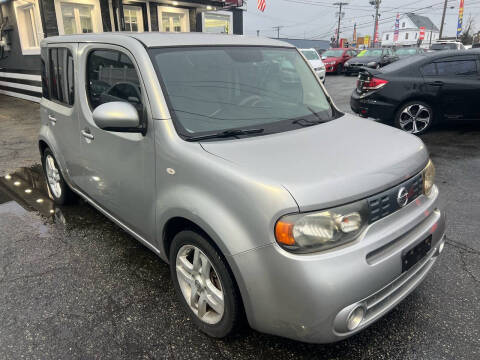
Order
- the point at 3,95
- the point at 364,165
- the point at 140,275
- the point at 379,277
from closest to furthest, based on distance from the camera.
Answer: the point at 379,277
the point at 364,165
the point at 140,275
the point at 3,95

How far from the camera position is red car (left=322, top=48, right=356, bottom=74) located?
22578mm

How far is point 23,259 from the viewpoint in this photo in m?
3.27

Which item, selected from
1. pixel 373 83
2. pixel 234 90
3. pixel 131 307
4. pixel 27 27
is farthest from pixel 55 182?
pixel 27 27

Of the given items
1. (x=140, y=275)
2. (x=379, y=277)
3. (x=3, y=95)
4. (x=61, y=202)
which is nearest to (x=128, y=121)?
(x=140, y=275)

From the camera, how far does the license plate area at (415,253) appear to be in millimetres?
1981

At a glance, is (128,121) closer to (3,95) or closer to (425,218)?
(425,218)

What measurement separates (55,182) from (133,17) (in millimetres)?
13747

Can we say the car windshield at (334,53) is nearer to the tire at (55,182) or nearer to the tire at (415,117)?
the tire at (415,117)

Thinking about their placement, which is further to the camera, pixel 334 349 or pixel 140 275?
pixel 140 275

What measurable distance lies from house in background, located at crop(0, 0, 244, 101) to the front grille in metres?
12.2

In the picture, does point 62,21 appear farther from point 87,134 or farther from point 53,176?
point 87,134

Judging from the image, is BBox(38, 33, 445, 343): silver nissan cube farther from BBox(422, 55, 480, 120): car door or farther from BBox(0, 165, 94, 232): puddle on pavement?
BBox(422, 55, 480, 120): car door

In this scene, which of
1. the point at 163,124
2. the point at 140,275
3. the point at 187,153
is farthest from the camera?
the point at 140,275

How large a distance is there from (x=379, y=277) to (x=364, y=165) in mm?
585
